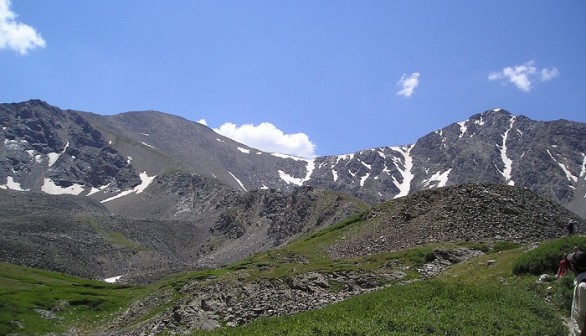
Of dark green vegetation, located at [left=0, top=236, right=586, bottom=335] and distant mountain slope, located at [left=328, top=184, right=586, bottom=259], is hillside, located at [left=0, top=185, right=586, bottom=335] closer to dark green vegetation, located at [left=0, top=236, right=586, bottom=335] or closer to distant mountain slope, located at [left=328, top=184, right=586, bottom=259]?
dark green vegetation, located at [left=0, top=236, right=586, bottom=335]

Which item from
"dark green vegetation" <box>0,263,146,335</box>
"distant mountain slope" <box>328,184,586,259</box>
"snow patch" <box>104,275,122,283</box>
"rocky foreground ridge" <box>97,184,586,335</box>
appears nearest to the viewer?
"rocky foreground ridge" <box>97,184,586,335</box>

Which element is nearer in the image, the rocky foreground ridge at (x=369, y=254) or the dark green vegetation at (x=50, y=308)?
the rocky foreground ridge at (x=369, y=254)

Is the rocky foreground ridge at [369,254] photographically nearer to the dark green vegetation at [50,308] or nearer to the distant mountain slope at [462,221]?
the distant mountain slope at [462,221]

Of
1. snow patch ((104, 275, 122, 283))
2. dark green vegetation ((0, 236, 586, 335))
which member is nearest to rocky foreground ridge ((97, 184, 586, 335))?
dark green vegetation ((0, 236, 586, 335))

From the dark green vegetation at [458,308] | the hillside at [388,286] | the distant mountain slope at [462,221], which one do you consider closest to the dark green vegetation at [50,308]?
the hillside at [388,286]

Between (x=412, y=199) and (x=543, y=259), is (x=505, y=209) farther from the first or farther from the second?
(x=543, y=259)

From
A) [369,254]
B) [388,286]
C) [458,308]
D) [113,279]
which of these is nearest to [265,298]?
[388,286]

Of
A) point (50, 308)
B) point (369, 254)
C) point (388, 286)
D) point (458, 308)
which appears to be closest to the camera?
point (458, 308)

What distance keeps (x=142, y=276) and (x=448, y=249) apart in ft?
388

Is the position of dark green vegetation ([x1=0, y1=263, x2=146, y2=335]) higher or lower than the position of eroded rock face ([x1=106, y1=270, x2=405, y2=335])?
lower

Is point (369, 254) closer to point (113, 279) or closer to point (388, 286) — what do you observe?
point (388, 286)

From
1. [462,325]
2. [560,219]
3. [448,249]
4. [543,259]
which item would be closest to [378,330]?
[462,325]

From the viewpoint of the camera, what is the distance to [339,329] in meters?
20.2

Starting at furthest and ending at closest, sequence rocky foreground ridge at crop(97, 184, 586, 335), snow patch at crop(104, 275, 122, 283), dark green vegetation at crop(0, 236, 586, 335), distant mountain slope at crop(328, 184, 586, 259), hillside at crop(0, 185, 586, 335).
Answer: snow patch at crop(104, 275, 122, 283) < distant mountain slope at crop(328, 184, 586, 259) < rocky foreground ridge at crop(97, 184, 586, 335) < hillside at crop(0, 185, 586, 335) < dark green vegetation at crop(0, 236, 586, 335)
